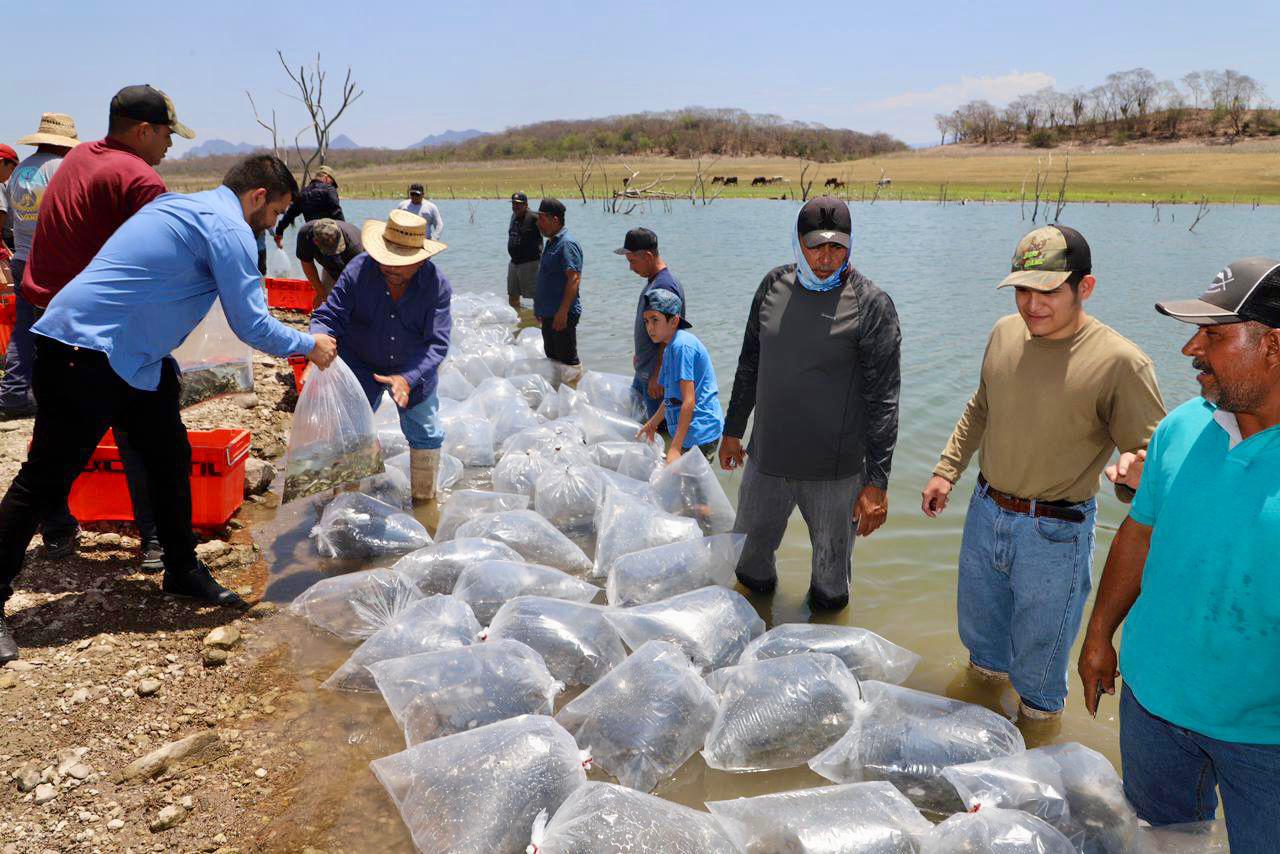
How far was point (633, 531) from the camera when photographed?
3.36 m

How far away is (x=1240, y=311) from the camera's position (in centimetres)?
135

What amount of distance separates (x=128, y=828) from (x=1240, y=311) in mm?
2662

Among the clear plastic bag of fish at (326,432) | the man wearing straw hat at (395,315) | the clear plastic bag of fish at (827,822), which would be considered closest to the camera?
the clear plastic bag of fish at (827,822)

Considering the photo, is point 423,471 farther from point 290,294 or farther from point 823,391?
point 290,294

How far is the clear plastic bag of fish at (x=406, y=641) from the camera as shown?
260 centimetres

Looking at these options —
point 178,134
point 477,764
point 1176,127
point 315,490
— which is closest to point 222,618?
point 315,490

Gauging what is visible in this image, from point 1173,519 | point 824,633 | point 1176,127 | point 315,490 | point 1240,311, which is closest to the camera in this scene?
point 1240,311

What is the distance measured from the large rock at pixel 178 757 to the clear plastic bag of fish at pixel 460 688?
47cm

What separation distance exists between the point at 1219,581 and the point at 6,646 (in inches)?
127

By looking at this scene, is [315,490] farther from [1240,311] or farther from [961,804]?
[1240,311]

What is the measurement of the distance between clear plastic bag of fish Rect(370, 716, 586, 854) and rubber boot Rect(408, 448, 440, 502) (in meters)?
2.15

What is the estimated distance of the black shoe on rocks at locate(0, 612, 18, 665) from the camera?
8.06 feet

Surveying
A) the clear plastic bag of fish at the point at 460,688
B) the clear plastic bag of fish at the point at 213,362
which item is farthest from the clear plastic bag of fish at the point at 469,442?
the clear plastic bag of fish at the point at 460,688

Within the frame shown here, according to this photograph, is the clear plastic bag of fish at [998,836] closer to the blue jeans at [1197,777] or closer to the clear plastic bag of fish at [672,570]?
the blue jeans at [1197,777]
